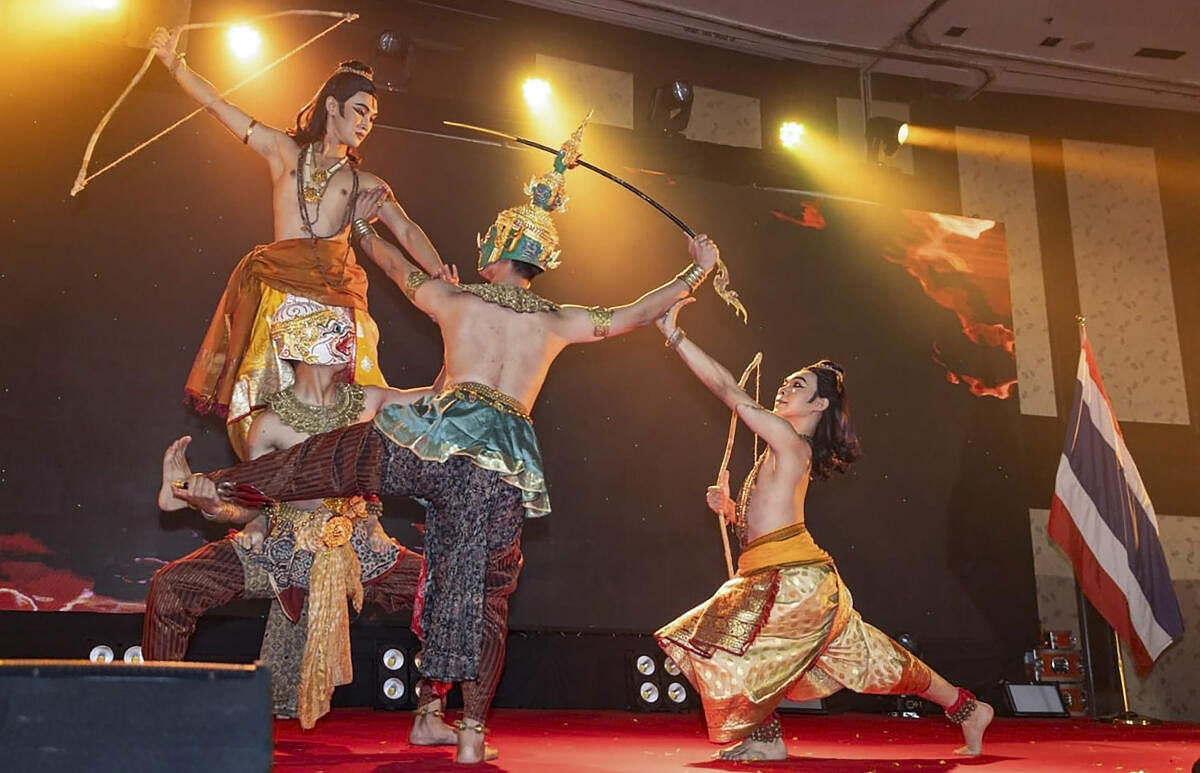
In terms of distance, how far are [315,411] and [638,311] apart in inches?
40.6

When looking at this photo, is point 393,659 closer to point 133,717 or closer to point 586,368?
point 586,368

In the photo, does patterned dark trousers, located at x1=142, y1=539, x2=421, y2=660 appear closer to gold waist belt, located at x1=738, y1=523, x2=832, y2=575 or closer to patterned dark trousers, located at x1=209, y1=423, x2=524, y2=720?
patterned dark trousers, located at x1=209, y1=423, x2=524, y2=720

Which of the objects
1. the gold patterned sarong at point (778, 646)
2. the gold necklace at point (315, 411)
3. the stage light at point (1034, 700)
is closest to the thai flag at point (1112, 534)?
the stage light at point (1034, 700)

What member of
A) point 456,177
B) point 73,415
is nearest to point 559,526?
point 456,177

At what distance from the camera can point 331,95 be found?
12.8 ft

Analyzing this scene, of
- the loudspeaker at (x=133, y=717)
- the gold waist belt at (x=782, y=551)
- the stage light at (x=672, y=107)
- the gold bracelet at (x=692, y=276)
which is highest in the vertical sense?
the stage light at (x=672, y=107)

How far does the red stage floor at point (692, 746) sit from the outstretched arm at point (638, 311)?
3.75 feet

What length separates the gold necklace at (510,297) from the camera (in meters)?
3.02

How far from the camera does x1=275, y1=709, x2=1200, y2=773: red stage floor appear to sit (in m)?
2.87

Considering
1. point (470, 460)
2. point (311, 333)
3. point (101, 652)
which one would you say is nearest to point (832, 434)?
point (470, 460)

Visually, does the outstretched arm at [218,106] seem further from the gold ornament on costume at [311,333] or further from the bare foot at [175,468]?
the bare foot at [175,468]

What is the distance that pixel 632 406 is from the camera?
5758 millimetres

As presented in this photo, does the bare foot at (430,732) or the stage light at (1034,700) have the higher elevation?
the bare foot at (430,732)

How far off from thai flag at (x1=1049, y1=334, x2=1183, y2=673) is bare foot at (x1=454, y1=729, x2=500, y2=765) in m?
4.09
